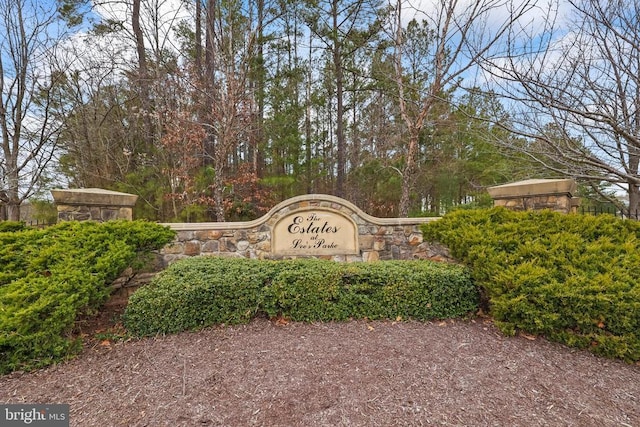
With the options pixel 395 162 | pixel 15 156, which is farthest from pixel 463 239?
pixel 15 156

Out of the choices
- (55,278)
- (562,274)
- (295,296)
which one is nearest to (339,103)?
(295,296)

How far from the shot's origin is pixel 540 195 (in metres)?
4.09

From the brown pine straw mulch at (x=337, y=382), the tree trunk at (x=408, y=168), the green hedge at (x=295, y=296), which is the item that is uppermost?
the tree trunk at (x=408, y=168)

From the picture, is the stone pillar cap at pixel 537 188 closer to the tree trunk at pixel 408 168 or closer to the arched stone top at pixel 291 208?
the arched stone top at pixel 291 208

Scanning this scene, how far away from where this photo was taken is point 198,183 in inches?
266

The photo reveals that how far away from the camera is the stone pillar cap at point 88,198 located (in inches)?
147

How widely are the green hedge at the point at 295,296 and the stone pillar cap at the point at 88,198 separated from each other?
6.14 feet

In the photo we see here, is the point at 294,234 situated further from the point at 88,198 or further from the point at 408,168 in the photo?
the point at 408,168

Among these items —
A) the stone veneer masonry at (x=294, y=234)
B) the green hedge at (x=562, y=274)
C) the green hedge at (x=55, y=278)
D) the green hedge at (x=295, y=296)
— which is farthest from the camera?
the stone veneer masonry at (x=294, y=234)

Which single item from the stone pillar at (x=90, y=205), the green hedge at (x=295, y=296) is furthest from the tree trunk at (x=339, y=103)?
the green hedge at (x=295, y=296)

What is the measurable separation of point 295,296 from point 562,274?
2408 mm

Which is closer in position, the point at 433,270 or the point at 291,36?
the point at 433,270

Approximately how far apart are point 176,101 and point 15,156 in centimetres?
325

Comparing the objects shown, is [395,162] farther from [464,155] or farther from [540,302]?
[540,302]
